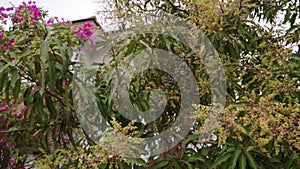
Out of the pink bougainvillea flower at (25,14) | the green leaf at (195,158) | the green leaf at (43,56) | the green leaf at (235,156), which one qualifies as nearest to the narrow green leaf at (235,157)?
the green leaf at (235,156)

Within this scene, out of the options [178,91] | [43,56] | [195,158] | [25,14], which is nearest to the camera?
[43,56]

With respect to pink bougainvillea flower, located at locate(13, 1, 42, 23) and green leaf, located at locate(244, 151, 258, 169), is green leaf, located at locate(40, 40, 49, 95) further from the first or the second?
green leaf, located at locate(244, 151, 258, 169)

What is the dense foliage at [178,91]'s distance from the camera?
1.27 m

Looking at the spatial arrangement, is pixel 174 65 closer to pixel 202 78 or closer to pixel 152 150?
pixel 202 78

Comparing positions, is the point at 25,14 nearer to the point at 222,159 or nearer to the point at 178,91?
the point at 178,91

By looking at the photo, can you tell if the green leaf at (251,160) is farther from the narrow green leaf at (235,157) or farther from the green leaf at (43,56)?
the green leaf at (43,56)

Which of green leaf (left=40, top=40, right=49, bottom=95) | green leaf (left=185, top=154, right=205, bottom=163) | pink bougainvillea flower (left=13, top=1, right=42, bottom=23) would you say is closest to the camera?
green leaf (left=40, top=40, right=49, bottom=95)

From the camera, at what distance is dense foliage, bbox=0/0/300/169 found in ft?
4.17

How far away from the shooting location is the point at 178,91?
1.75m

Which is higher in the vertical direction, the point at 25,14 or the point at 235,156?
the point at 25,14

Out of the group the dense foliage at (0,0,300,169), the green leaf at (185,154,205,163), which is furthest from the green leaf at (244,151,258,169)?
the green leaf at (185,154,205,163)

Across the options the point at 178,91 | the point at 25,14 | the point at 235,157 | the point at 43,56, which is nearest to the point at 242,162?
the point at 235,157

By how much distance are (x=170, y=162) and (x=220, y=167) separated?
203mm

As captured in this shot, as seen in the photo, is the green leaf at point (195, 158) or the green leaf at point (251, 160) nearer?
the green leaf at point (251, 160)
